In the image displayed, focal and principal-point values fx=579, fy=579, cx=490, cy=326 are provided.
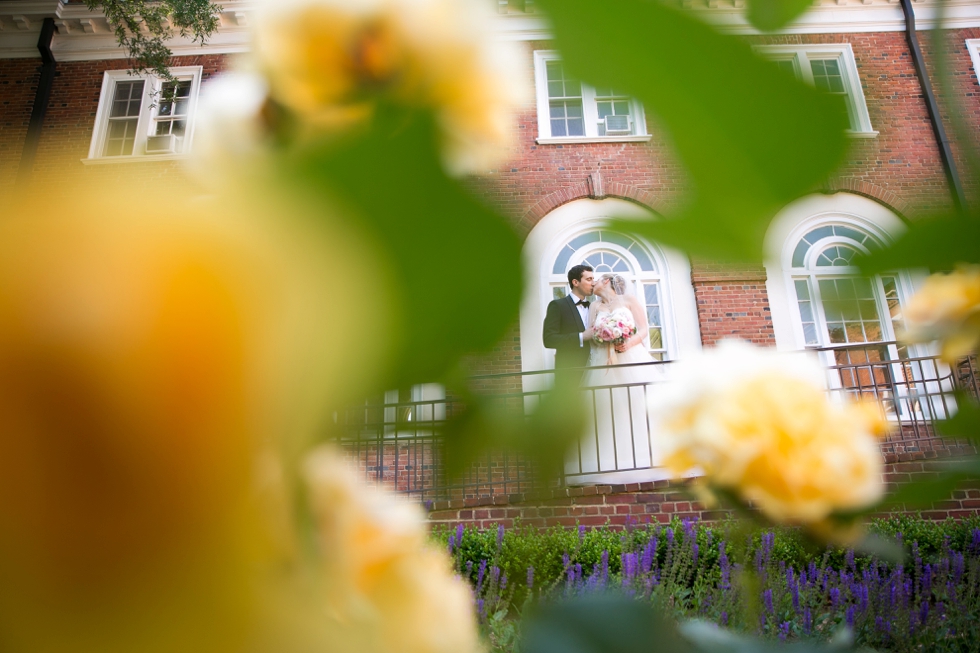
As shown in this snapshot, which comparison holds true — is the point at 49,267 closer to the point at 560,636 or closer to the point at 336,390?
the point at 336,390

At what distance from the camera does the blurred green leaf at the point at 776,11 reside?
235 mm

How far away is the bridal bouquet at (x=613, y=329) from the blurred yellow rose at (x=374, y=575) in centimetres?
371

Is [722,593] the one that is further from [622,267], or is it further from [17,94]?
[17,94]

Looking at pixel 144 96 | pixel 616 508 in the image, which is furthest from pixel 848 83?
pixel 144 96

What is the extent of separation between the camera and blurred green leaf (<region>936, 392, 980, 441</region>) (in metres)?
0.38

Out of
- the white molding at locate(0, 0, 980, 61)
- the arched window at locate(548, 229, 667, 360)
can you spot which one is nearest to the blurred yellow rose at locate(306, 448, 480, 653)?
the arched window at locate(548, 229, 667, 360)

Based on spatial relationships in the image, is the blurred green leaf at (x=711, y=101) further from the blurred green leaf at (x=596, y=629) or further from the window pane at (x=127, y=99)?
Answer: the window pane at (x=127, y=99)

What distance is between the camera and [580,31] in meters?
0.19

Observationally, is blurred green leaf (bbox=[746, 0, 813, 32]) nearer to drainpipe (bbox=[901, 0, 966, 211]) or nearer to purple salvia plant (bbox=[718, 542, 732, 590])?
purple salvia plant (bbox=[718, 542, 732, 590])

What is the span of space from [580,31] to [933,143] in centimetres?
856

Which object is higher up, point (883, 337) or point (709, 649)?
point (883, 337)

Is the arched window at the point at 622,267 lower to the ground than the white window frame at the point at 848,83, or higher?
higher

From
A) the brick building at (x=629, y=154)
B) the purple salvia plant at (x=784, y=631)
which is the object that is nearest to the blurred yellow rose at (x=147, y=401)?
the purple salvia plant at (x=784, y=631)

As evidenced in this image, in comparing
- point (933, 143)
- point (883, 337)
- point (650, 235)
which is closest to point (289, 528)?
point (650, 235)
